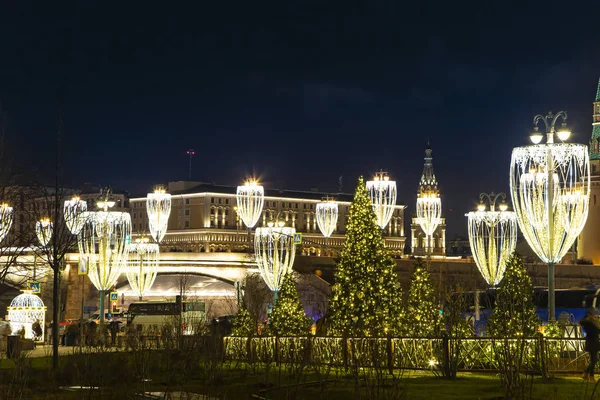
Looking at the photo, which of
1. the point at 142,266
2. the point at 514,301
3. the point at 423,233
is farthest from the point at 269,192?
the point at 514,301

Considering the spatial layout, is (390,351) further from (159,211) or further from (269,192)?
(269,192)

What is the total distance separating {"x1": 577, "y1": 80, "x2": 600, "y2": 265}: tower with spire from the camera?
112562 millimetres

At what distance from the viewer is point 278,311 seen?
33406 mm

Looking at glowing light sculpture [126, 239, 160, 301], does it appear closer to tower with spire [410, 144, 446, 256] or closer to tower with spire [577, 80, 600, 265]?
tower with spire [577, 80, 600, 265]

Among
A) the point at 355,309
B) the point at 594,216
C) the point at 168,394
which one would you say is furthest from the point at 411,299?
the point at 594,216

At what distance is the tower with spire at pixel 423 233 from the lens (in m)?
164

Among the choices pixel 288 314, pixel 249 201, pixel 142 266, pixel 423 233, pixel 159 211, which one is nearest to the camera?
pixel 288 314

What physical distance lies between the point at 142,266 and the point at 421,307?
50.2m

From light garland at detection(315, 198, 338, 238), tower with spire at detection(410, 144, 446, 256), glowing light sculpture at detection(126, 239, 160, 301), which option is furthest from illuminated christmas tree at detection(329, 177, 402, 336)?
tower with spire at detection(410, 144, 446, 256)

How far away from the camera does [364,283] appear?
27.9 meters

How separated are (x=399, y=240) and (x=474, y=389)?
5767 inches

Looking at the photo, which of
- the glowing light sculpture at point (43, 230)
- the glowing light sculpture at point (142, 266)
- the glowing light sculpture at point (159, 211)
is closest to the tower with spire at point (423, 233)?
the glowing light sculpture at point (159, 211)

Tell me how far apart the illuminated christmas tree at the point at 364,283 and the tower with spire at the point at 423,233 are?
423 ft

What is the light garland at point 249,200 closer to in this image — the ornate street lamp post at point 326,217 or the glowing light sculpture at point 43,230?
the ornate street lamp post at point 326,217
